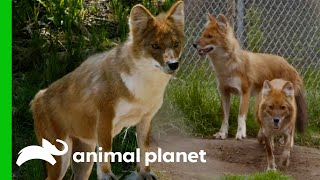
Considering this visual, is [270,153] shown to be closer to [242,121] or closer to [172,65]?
[242,121]

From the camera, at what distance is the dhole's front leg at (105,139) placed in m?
3.18

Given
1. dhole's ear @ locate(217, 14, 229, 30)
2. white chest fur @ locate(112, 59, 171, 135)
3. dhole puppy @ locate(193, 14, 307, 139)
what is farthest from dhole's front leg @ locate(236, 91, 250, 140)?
white chest fur @ locate(112, 59, 171, 135)

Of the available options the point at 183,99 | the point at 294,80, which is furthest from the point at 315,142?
the point at 183,99

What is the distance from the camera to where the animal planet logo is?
3404 millimetres

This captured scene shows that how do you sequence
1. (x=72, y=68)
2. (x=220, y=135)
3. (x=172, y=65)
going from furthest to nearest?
(x=220, y=135), (x=72, y=68), (x=172, y=65)

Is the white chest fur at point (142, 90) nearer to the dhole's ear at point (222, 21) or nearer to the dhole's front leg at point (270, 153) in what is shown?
the dhole's front leg at point (270, 153)

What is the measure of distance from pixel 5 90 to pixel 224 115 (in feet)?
3.51

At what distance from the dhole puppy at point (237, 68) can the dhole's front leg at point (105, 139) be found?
2.14 ft

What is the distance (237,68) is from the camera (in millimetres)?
4316

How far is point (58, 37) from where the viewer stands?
3746 millimetres

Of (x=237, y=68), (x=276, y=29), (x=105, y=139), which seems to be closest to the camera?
(x=105, y=139)

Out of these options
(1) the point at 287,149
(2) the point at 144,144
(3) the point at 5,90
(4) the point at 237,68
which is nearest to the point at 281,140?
(1) the point at 287,149

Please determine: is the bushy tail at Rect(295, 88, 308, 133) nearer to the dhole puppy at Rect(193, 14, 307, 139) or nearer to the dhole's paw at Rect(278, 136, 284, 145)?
the dhole puppy at Rect(193, 14, 307, 139)

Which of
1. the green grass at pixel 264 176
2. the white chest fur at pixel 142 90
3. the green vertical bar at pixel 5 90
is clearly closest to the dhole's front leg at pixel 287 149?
the green grass at pixel 264 176
